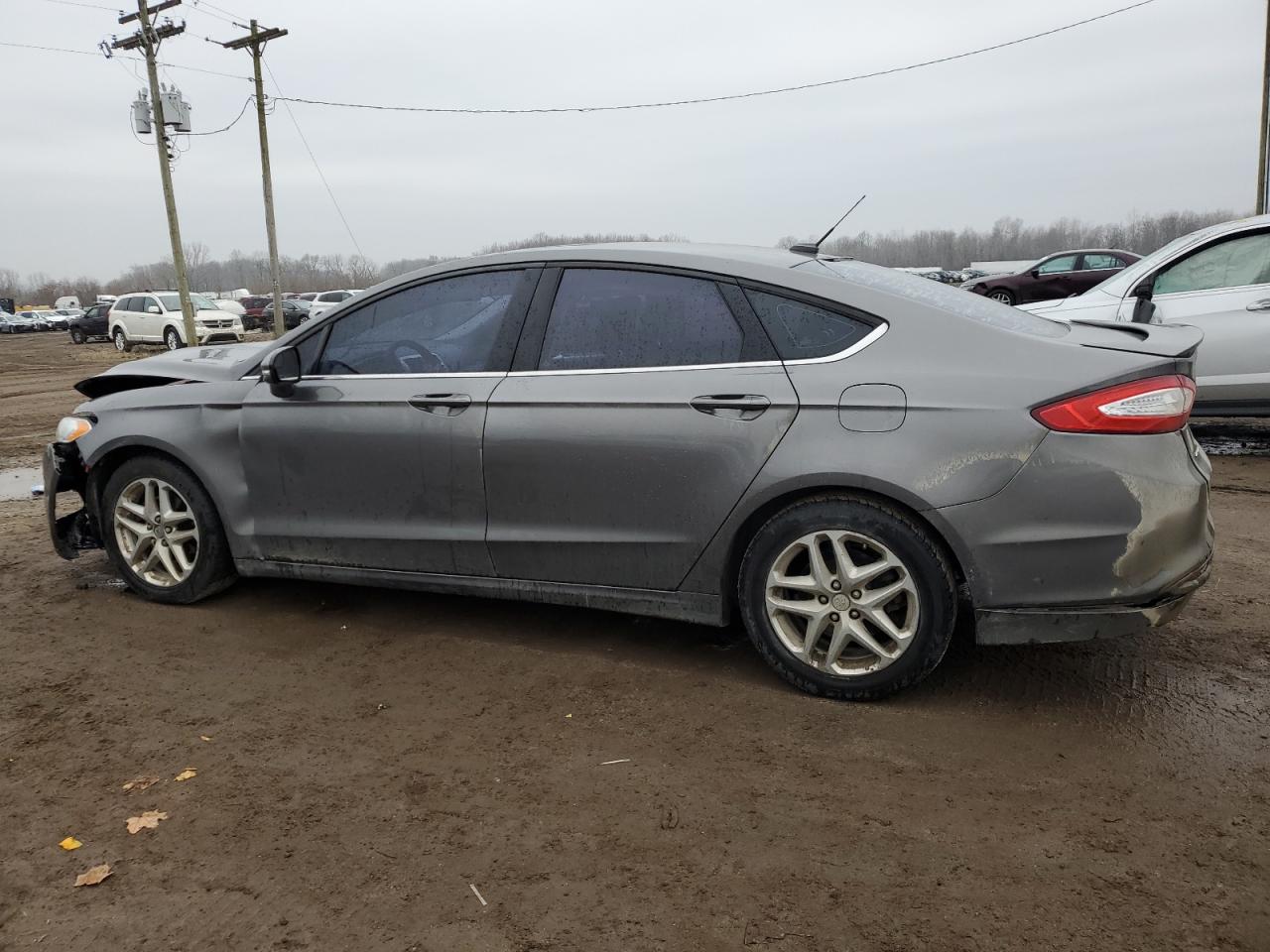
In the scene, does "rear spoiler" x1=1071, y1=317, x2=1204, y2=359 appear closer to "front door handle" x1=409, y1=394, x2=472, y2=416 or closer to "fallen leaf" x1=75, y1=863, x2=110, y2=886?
"front door handle" x1=409, y1=394, x2=472, y2=416

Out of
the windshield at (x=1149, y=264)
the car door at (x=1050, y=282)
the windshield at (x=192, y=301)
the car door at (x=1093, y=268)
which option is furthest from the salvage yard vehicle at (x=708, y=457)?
the windshield at (x=192, y=301)

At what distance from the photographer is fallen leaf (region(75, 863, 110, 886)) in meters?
2.51

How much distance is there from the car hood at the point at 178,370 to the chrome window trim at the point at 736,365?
63.8 inches

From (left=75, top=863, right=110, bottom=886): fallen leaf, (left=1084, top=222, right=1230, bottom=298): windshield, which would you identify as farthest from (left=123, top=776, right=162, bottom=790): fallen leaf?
(left=1084, top=222, right=1230, bottom=298): windshield

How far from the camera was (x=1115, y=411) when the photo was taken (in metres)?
3.02

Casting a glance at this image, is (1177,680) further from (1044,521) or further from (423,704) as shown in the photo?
(423,704)

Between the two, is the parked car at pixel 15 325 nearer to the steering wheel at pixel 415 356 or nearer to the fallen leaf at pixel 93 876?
the steering wheel at pixel 415 356

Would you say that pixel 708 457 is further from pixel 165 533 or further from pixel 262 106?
pixel 262 106

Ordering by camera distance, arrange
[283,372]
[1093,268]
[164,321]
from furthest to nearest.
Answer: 1. [164,321]
2. [1093,268]
3. [283,372]

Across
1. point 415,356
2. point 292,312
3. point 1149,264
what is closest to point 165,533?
point 415,356

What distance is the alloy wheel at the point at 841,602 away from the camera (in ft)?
10.6

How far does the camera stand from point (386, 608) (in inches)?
179

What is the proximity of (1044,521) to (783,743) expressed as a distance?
108 cm

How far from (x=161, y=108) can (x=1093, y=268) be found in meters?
23.4
